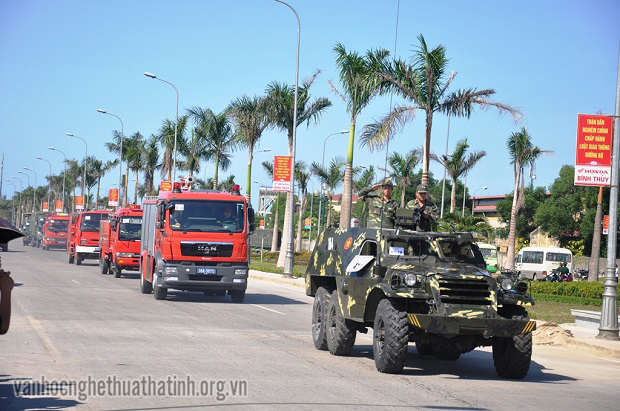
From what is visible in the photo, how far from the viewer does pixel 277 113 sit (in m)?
43.4

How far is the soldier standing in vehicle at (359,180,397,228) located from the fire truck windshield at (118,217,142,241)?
1961 centimetres

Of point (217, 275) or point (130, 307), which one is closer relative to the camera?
point (130, 307)

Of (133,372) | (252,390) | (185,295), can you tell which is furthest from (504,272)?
(185,295)

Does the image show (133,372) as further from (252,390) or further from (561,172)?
(561,172)

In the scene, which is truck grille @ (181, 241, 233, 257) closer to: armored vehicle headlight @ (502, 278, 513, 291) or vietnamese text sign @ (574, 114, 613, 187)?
vietnamese text sign @ (574, 114, 613, 187)

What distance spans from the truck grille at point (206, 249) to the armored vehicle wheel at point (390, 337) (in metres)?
11.4

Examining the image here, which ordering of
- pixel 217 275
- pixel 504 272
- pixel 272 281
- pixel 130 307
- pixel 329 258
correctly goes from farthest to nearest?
1. pixel 272 281
2. pixel 217 275
3. pixel 130 307
4. pixel 329 258
5. pixel 504 272

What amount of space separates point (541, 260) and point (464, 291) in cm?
5446

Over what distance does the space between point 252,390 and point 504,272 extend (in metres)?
4.27

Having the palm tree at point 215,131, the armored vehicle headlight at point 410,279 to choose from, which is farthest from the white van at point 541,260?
the armored vehicle headlight at point 410,279

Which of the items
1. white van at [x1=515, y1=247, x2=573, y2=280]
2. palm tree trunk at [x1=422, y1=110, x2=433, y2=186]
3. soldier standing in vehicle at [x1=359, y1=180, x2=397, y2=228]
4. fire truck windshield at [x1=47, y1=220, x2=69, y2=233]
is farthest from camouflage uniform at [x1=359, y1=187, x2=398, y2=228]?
fire truck windshield at [x1=47, y1=220, x2=69, y2=233]

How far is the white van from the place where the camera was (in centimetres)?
6272

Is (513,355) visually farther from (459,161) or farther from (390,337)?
(459,161)

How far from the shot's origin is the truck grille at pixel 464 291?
446 inches
